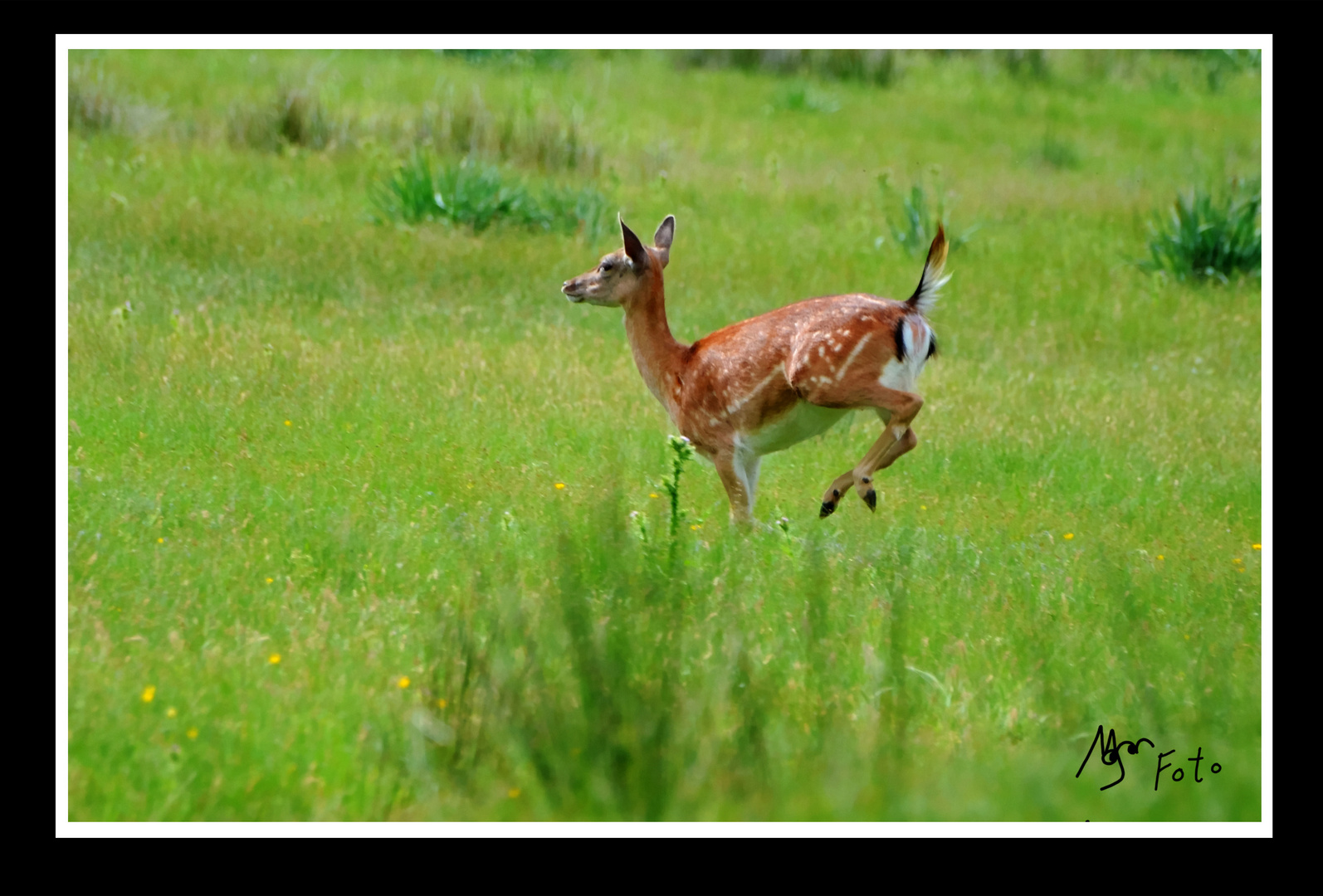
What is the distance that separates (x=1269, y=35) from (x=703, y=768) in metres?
3.92

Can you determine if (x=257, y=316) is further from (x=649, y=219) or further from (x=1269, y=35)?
(x=1269, y=35)

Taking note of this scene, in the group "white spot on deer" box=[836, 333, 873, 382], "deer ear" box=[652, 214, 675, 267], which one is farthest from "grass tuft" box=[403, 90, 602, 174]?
"white spot on deer" box=[836, 333, 873, 382]

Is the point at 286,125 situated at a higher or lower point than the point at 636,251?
higher

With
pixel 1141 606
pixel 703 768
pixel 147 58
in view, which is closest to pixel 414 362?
pixel 1141 606

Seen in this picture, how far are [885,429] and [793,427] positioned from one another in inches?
21.8

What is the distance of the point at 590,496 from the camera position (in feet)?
23.4

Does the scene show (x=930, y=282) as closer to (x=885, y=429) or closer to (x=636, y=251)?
(x=885, y=429)

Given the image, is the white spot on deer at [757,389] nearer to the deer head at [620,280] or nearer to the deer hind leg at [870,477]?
the deer hind leg at [870,477]

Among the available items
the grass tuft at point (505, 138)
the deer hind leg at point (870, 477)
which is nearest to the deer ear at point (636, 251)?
the deer hind leg at point (870, 477)

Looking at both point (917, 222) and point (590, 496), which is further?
point (917, 222)
